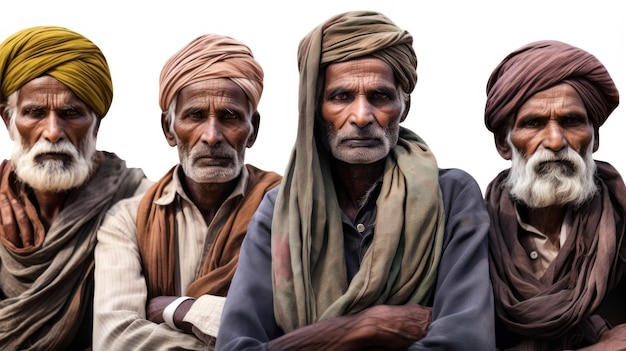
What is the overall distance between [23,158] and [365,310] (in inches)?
96.9

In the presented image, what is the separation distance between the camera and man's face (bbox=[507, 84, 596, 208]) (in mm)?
8055

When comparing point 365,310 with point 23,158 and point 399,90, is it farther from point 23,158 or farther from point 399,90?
point 23,158

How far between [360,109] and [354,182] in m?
0.42

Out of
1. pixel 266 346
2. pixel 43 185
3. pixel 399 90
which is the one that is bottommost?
pixel 266 346

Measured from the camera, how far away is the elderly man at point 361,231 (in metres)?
7.50

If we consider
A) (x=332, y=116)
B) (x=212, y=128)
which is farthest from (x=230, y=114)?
(x=332, y=116)

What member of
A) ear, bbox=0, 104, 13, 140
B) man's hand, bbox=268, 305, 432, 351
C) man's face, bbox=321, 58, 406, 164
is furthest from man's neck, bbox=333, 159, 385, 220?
ear, bbox=0, 104, 13, 140

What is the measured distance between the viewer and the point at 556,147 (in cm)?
804

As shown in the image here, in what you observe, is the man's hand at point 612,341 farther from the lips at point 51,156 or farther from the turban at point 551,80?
the lips at point 51,156

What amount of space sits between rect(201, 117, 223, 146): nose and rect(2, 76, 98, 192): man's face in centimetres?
80

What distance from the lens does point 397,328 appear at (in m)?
7.47

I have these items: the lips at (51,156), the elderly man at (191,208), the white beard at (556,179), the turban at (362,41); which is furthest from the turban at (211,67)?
the white beard at (556,179)

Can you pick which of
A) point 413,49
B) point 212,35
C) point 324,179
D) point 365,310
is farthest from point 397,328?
point 212,35

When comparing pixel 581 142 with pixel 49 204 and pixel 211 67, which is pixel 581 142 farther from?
pixel 49 204
